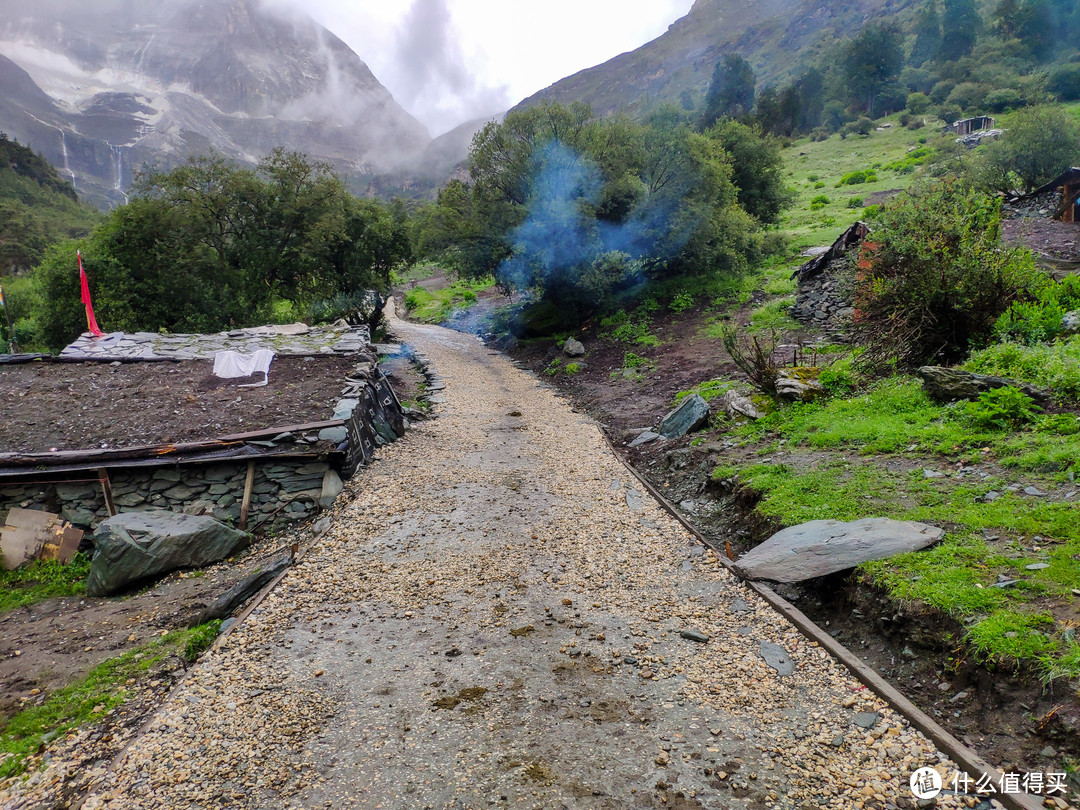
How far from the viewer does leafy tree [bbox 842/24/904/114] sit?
2426 inches

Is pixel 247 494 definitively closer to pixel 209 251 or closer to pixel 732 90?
pixel 209 251

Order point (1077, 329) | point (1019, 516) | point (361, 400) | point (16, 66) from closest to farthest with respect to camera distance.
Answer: point (1019, 516)
point (1077, 329)
point (361, 400)
point (16, 66)

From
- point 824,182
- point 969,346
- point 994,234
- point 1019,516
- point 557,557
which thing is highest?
point 824,182

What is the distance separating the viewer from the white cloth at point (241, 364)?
12.1 m

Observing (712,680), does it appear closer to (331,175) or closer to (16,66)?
(331,175)

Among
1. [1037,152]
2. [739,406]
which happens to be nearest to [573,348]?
[739,406]

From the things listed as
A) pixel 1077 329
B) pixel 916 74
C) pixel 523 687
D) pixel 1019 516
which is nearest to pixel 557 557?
pixel 523 687

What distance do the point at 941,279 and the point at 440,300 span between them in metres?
38.0

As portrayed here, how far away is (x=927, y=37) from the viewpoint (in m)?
67.2

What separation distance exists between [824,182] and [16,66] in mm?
207647

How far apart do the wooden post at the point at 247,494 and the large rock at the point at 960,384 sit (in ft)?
35.6

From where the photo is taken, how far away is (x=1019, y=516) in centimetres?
537

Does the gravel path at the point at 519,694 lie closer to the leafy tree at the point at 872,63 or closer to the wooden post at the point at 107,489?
the wooden post at the point at 107,489


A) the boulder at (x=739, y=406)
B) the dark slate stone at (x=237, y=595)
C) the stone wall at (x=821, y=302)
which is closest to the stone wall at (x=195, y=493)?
→ the dark slate stone at (x=237, y=595)
